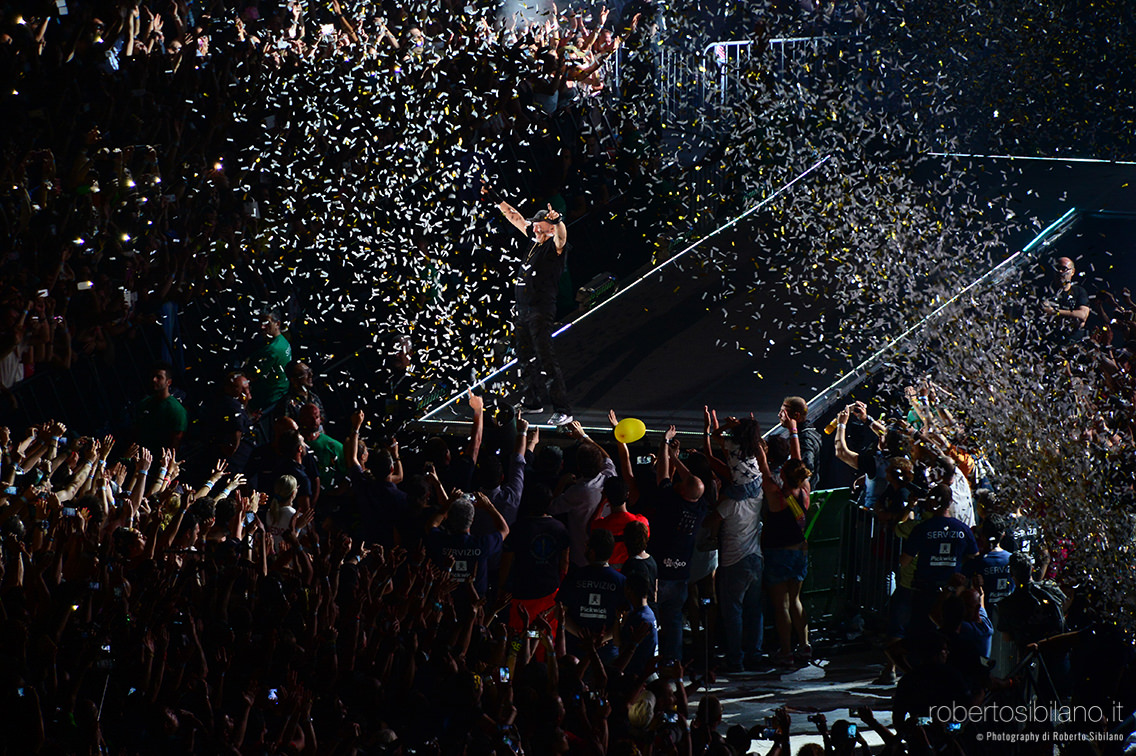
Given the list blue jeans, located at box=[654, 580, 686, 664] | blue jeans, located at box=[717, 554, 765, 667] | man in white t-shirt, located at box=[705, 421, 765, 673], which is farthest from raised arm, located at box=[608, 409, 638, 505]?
blue jeans, located at box=[717, 554, 765, 667]

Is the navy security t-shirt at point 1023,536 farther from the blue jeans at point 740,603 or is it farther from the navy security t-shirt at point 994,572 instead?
the blue jeans at point 740,603

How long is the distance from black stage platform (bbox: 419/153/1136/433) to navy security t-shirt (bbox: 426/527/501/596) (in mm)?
3632

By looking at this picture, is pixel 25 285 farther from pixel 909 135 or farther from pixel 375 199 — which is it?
pixel 909 135

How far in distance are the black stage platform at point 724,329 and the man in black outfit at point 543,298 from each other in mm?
356

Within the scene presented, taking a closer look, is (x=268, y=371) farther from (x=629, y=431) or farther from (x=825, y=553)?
(x=825, y=553)

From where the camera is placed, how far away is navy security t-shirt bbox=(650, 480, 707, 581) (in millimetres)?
8109

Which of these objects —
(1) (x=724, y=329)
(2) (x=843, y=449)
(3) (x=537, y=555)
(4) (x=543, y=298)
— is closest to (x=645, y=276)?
(1) (x=724, y=329)

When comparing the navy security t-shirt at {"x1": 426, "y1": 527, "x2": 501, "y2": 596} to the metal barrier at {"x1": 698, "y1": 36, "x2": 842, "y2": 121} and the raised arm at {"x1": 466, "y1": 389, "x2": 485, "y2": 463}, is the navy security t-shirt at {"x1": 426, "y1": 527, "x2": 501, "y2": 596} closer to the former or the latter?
the raised arm at {"x1": 466, "y1": 389, "x2": 485, "y2": 463}

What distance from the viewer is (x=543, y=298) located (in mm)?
11172

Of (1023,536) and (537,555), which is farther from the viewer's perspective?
(1023,536)

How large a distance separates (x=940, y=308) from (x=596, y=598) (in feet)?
20.5

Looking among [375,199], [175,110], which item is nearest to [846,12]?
[375,199]

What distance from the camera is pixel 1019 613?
677 centimetres

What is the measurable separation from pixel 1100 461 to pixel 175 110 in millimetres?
8010
